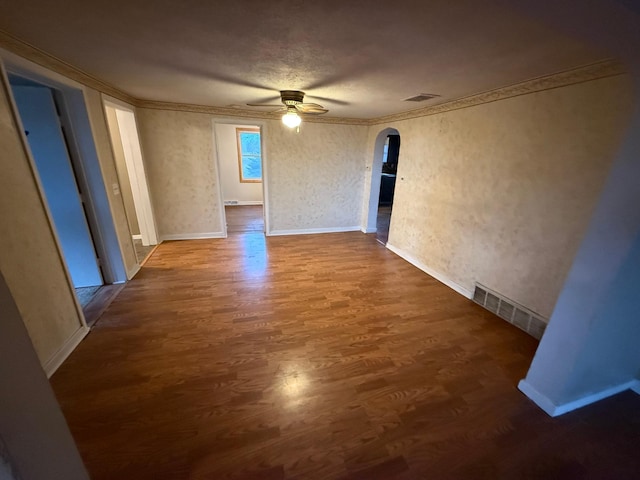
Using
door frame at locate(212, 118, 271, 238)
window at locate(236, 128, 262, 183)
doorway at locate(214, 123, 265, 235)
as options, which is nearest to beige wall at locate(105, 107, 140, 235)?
door frame at locate(212, 118, 271, 238)

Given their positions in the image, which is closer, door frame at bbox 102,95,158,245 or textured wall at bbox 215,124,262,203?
door frame at bbox 102,95,158,245

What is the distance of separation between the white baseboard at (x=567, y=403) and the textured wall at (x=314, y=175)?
3.89 metres

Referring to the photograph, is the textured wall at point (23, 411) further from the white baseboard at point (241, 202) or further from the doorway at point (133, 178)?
the white baseboard at point (241, 202)

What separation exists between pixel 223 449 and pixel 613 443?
2.26m

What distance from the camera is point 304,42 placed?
4.92 ft

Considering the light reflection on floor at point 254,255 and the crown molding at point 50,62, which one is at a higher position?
the crown molding at point 50,62

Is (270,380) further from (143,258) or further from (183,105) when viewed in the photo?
(183,105)

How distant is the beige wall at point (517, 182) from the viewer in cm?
183

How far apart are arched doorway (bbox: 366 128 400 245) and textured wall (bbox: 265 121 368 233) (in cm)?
29

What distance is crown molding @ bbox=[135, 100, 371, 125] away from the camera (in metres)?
3.66

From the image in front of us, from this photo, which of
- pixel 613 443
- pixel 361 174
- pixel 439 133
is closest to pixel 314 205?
pixel 361 174

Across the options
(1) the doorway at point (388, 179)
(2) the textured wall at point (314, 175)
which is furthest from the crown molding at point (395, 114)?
(1) the doorway at point (388, 179)

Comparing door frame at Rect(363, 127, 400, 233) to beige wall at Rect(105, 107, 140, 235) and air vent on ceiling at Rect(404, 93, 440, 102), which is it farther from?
beige wall at Rect(105, 107, 140, 235)

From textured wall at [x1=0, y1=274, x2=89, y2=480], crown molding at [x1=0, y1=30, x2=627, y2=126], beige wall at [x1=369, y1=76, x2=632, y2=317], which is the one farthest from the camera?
beige wall at [x1=369, y1=76, x2=632, y2=317]
